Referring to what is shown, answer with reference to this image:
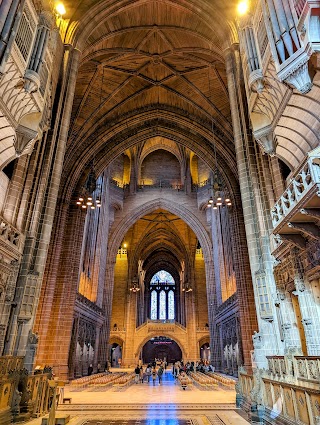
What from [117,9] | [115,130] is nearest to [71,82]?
[117,9]

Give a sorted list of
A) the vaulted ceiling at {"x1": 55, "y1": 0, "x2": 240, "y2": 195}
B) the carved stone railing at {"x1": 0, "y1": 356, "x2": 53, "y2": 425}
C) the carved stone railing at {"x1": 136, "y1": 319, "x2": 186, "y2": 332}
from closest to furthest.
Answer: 1. the carved stone railing at {"x1": 0, "y1": 356, "x2": 53, "y2": 425}
2. the vaulted ceiling at {"x1": 55, "y1": 0, "x2": 240, "y2": 195}
3. the carved stone railing at {"x1": 136, "y1": 319, "x2": 186, "y2": 332}

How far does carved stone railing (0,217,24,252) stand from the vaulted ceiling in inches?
350

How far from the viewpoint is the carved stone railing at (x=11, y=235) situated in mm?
8867

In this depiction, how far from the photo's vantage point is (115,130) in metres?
20.7

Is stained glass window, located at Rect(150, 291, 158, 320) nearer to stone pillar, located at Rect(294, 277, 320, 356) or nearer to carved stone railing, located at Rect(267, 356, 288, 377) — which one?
carved stone railing, located at Rect(267, 356, 288, 377)

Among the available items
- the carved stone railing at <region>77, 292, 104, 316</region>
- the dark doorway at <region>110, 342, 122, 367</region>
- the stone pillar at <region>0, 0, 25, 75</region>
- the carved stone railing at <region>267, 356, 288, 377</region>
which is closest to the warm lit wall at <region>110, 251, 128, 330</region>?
the dark doorway at <region>110, 342, 122, 367</region>

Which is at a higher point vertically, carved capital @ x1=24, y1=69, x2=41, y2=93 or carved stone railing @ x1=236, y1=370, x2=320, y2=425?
carved capital @ x1=24, y1=69, x2=41, y2=93

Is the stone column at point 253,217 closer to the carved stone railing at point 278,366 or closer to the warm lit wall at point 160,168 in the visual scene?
the carved stone railing at point 278,366

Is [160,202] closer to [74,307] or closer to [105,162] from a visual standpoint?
[105,162]

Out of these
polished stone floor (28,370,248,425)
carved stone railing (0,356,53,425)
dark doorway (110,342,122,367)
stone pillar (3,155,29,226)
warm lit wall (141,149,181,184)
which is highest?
warm lit wall (141,149,181,184)

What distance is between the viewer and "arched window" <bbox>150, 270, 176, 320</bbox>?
4325cm

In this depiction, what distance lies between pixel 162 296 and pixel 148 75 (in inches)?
1266

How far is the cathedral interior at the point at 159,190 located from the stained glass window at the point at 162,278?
19.2 meters

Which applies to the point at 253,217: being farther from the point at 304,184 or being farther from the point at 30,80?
the point at 30,80
